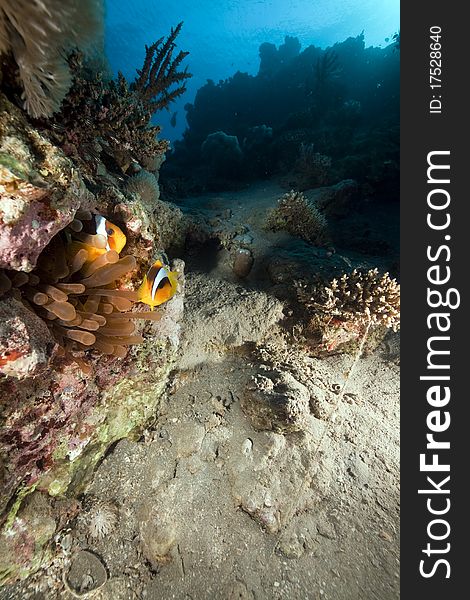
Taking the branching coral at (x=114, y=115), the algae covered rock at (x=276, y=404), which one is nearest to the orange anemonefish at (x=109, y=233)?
the branching coral at (x=114, y=115)

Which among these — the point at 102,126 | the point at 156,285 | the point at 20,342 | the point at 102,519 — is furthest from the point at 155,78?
the point at 102,519

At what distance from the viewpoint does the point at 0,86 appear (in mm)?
1573

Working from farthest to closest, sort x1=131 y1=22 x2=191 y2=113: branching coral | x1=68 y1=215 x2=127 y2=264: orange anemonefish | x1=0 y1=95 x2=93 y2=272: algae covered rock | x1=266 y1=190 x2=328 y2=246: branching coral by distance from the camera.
A: x1=266 y1=190 x2=328 y2=246: branching coral, x1=131 y1=22 x2=191 y2=113: branching coral, x1=68 y1=215 x2=127 y2=264: orange anemonefish, x1=0 y1=95 x2=93 y2=272: algae covered rock

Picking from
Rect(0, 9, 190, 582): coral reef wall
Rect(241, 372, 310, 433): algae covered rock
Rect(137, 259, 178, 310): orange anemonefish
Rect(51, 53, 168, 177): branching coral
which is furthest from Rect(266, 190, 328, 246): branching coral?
Rect(137, 259, 178, 310): orange anemonefish

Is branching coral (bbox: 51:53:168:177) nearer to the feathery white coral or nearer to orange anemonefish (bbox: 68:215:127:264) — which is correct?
orange anemonefish (bbox: 68:215:127:264)

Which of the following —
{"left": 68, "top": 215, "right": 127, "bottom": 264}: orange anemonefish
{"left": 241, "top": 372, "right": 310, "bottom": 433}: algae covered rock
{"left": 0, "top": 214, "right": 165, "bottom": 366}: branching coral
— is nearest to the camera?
{"left": 0, "top": 214, "right": 165, "bottom": 366}: branching coral

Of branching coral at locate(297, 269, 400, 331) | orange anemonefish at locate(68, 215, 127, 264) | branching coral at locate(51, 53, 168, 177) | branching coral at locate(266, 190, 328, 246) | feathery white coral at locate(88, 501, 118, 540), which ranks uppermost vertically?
branching coral at locate(266, 190, 328, 246)

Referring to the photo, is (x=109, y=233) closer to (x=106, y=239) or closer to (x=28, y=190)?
(x=106, y=239)

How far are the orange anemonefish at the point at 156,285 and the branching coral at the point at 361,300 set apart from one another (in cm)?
242

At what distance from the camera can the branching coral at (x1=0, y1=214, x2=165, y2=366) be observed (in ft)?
6.17

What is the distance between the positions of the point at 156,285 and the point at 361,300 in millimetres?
A: 2920

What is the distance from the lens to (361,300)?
416 cm

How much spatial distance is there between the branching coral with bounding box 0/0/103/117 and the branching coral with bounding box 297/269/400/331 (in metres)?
3.36

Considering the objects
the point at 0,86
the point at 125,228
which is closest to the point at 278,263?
the point at 125,228
